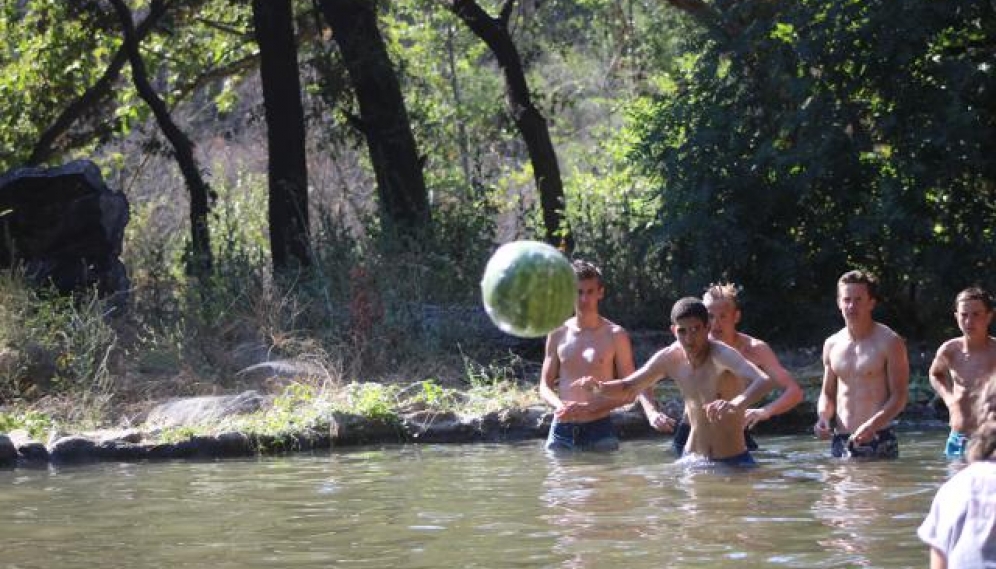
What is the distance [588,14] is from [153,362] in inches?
564

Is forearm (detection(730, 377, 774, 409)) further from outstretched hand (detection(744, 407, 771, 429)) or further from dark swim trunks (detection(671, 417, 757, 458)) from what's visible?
dark swim trunks (detection(671, 417, 757, 458))

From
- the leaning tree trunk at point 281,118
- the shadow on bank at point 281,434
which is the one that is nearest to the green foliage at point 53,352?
the shadow on bank at point 281,434

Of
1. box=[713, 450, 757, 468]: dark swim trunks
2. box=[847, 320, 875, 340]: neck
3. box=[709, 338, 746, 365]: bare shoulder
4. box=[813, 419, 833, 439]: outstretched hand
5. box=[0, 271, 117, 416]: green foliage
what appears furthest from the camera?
box=[0, 271, 117, 416]: green foliage

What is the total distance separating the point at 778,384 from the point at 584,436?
1.53 meters

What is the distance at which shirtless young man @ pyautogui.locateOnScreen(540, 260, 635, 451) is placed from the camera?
10.8 m

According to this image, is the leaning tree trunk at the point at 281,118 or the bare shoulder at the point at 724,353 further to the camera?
the leaning tree trunk at the point at 281,118

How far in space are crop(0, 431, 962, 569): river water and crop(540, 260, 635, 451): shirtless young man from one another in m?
0.17

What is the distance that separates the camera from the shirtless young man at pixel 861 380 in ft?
33.7

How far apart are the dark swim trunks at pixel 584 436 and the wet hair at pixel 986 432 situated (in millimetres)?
6337

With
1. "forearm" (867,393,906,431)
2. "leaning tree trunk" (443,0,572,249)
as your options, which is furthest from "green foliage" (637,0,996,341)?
"forearm" (867,393,906,431)

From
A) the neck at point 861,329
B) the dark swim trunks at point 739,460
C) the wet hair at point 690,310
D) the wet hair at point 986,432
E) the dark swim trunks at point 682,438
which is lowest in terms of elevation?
the dark swim trunks at point 739,460

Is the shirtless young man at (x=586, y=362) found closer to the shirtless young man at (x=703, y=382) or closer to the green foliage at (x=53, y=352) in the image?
the shirtless young man at (x=703, y=382)

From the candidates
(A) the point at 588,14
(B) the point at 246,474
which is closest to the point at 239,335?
(B) the point at 246,474

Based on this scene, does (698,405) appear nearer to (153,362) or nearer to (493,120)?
(153,362)
